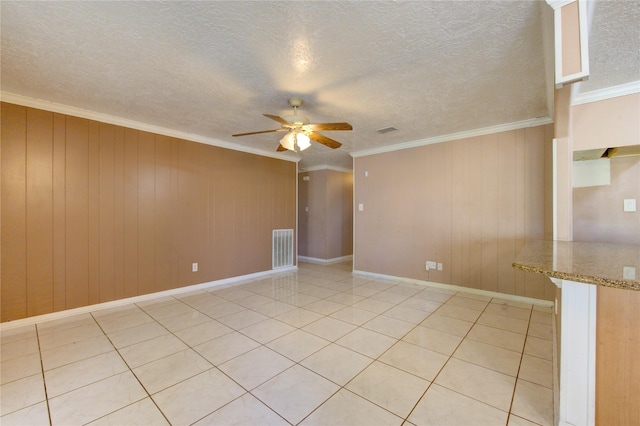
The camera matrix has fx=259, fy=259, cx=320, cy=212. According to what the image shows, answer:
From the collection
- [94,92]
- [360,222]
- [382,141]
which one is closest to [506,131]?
[382,141]

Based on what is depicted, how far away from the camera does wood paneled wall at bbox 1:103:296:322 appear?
2.71 m

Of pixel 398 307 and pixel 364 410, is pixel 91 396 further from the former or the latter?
pixel 398 307

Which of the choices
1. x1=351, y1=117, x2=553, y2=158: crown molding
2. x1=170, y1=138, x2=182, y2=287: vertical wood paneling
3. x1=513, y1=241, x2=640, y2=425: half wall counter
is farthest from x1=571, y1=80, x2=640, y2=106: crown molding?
x1=170, y1=138, x2=182, y2=287: vertical wood paneling

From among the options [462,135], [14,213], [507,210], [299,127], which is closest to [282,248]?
[299,127]

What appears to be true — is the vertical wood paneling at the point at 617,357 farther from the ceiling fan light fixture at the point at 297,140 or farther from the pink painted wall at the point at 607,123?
the ceiling fan light fixture at the point at 297,140

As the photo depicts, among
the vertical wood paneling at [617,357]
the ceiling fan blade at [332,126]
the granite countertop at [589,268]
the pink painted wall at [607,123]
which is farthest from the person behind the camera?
the ceiling fan blade at [332,126]

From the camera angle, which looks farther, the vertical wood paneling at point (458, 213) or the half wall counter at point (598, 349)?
the vertical wood paneling at point (458, 213)

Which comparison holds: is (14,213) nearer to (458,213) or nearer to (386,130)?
(386,130)

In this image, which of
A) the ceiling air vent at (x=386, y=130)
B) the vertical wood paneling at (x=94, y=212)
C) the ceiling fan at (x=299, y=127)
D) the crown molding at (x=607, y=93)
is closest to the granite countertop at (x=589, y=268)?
the crown molding at (x=607, y=93)

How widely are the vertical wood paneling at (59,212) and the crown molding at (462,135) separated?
13.7 feet

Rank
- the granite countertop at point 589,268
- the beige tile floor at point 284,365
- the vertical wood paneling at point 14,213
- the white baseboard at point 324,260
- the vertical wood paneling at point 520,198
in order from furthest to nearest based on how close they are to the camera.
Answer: the white baseboard at point 324,260 < the vertical wood paneling at point 520,198 < the vertical wood paneling at point 14,213 < the beige tile floor at point 284,365 < the granite countertop at point 589,268

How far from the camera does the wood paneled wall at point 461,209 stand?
3338 mm

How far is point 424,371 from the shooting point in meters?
1.95

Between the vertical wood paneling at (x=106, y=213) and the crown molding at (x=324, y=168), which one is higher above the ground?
the crown molding at (x=324, y=168)
